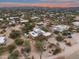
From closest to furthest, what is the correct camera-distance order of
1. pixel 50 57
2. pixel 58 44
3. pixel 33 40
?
pixel 50 57 → pixel 58 44 → pixel 33 40

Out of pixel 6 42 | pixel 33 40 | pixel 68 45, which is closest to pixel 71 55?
pixel 68 45

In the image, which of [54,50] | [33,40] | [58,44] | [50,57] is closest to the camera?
[50,57]

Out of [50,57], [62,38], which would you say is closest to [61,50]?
[50,57]

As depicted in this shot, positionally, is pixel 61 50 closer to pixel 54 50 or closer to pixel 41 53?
pixel 54 50

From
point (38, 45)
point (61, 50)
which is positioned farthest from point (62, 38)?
point (38, 45)

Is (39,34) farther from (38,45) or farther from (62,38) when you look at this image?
(38,45)

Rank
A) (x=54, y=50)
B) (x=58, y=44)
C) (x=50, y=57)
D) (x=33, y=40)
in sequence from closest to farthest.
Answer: (x=50, y=57) → (x=54, y=50) → (x=58, y=44) → (x=33, y=40)

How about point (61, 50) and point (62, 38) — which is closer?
point (61, 50)

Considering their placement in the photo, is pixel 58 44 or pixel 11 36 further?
pixel 11 36
